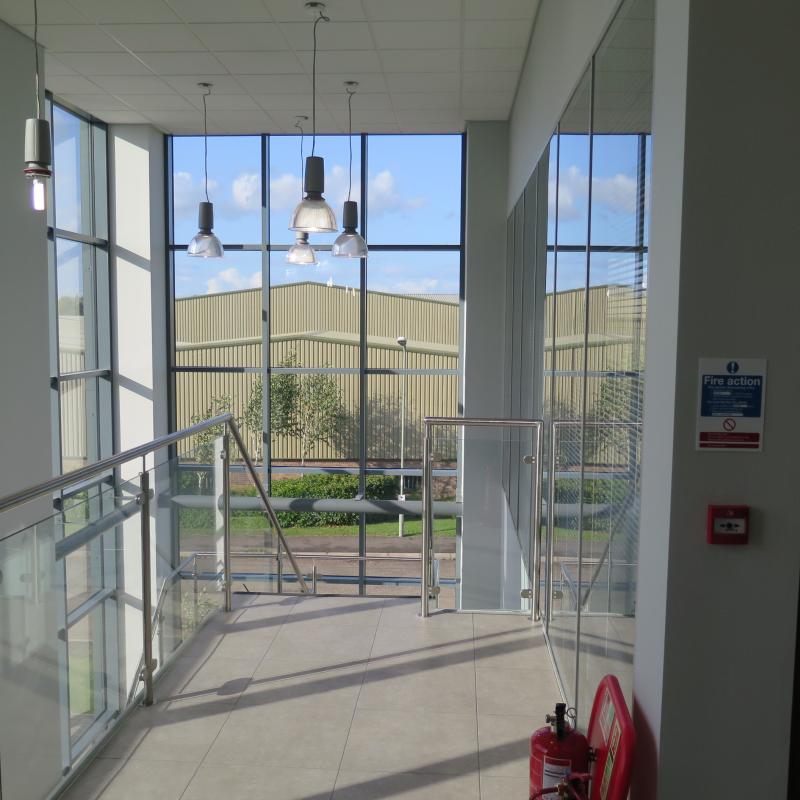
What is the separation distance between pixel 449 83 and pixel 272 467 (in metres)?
4.50

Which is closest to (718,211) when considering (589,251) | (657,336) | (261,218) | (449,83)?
(657,336)

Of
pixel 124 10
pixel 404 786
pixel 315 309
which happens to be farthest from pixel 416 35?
pixel 404 786

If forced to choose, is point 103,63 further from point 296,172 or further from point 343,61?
point 296,172

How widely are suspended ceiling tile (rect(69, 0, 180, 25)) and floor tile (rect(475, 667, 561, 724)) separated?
425cm

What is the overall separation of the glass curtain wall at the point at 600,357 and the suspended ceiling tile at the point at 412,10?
1.76 meters

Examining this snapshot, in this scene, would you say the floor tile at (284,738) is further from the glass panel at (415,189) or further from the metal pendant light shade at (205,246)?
the glass panel at (415,189)

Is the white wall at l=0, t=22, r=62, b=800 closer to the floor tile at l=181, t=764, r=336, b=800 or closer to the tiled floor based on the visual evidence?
the tiled floor

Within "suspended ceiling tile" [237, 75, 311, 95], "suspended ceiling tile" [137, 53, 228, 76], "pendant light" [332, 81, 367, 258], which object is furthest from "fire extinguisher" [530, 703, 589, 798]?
"suspended ceiling tile" [237, 75, 311, 95]

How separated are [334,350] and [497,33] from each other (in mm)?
4249

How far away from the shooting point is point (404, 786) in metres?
2.79

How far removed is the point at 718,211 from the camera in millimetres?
1857

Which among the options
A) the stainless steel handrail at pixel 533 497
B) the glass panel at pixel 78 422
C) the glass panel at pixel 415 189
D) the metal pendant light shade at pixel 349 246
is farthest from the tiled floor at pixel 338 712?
the glass panel at pixel 415 189

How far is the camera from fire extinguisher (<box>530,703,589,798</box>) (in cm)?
233

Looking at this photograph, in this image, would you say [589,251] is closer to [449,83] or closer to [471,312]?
[449,83]
